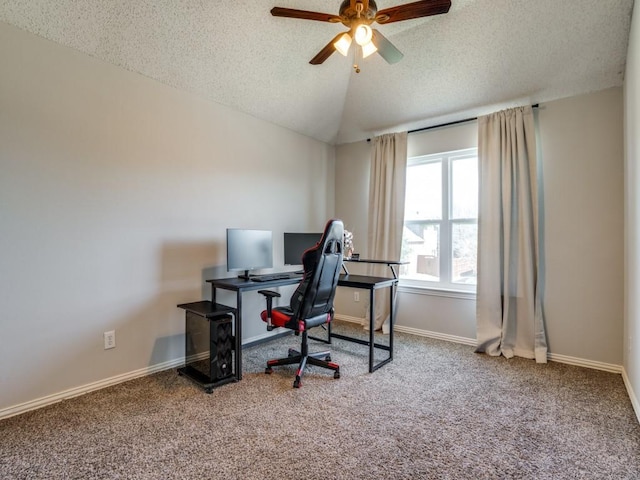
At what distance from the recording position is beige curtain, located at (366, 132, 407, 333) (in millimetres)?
4102

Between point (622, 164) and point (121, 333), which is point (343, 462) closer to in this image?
point (121, 333)

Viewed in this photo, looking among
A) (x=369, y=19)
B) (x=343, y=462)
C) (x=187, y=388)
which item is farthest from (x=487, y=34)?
(x=187, y=388)

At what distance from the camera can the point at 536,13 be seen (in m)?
2.65

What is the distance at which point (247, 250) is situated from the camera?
10.6 feet

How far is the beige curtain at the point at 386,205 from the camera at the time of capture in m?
4.10

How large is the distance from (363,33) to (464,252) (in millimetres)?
2606

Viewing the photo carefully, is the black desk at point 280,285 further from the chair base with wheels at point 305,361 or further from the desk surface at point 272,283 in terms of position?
the chair base with wheels at point 305,361

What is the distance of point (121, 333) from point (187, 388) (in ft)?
2.21

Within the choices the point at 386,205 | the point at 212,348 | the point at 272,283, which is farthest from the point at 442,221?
the point at 212,348

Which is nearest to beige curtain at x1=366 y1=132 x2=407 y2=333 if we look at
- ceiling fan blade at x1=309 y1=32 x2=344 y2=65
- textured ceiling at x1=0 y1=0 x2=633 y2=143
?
textured ceiling at x1=0 y1=0 x2=633 y2=143

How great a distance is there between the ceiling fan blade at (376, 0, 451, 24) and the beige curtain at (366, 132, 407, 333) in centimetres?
206

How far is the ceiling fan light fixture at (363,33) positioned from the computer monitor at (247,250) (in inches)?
72.4

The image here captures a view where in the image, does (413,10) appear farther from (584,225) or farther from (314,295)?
(584,225)

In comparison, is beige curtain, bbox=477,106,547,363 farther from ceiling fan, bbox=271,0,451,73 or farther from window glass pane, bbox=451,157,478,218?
ceiling fan, bbox=271,0,451,73
